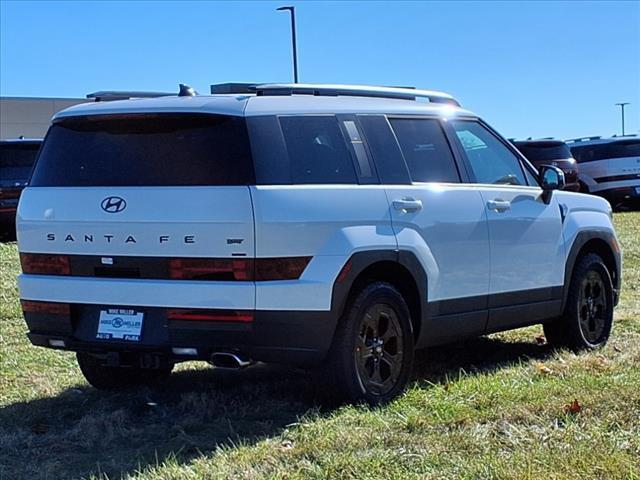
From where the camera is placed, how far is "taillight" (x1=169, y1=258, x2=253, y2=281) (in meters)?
5.26

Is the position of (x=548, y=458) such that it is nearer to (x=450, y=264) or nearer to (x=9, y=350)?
(x=450, y=264)

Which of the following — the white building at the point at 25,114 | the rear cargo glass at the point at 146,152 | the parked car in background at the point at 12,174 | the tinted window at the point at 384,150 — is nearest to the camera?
the rear cargo glass at the point at 146,152

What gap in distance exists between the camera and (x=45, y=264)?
228 inches

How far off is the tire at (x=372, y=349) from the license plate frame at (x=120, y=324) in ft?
3.61

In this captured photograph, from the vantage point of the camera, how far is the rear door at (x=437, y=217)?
6.05 m

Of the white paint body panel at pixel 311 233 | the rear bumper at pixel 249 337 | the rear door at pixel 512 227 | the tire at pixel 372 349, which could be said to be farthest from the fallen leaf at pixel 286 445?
the rear door at pixel 512 227

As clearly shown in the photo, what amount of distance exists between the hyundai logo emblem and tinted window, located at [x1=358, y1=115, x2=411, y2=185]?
5.15 feet

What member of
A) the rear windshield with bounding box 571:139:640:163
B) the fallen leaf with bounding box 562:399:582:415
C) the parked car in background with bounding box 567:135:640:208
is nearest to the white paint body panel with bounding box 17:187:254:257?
the fallen leaf with bounding box 562:399:582:415

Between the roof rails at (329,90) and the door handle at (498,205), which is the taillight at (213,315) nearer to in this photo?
the roof rails at (329,90)

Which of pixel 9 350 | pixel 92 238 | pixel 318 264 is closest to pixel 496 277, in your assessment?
pixel 318 264

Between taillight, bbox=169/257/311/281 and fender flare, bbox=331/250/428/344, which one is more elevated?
taillight, bbox=169/257/311/281

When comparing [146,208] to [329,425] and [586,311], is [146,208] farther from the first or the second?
[586,311]

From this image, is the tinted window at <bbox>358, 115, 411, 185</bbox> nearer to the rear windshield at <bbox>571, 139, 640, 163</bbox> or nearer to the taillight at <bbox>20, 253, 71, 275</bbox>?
the taillight at <bbox>20, 253, 71, 275</bbox>

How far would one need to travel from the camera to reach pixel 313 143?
573 cm
